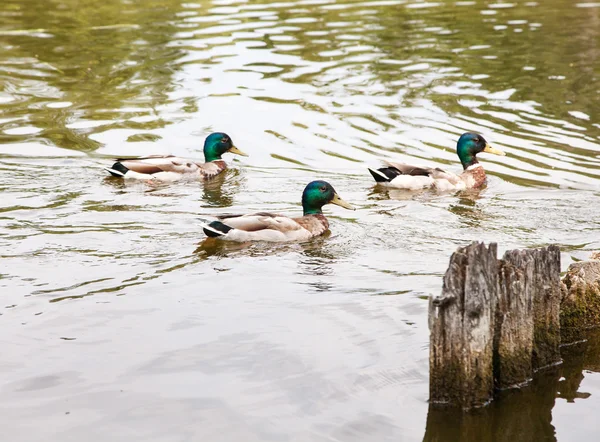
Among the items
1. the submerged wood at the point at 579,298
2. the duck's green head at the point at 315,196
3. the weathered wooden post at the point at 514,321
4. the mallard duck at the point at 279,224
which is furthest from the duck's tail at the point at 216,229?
the weathered wooden post at the point at 514,321

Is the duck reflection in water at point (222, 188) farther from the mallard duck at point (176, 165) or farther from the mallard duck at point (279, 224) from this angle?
the mallard duck at point (279, 224)

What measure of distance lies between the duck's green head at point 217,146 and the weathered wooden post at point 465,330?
28.9 feet

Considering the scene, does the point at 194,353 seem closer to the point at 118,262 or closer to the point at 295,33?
the point at 118,262

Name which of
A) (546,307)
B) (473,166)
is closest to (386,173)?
(473,166)

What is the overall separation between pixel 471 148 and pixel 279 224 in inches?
183

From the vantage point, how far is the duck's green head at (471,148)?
1509cm

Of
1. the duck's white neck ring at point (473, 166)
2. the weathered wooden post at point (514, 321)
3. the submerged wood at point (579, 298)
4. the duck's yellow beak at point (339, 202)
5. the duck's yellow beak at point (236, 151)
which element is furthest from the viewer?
the duck's yellow beak at point (236, 151)

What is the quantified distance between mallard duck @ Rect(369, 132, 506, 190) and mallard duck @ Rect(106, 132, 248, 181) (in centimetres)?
254

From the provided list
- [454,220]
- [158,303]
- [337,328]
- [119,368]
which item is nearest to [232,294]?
[158,303]

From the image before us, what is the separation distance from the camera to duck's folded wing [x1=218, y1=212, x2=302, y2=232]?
1136 centimetres

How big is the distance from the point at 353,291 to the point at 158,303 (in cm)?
186

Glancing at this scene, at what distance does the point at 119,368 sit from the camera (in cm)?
793

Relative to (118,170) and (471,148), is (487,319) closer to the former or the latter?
(118,170)

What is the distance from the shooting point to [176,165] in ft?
48.0
